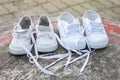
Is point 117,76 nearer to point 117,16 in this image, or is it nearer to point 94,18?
point 94,18

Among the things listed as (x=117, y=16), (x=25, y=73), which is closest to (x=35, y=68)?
(x=25, y=73)

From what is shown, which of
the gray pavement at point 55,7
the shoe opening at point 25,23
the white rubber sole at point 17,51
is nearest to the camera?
the white rubber sole at point 17,51

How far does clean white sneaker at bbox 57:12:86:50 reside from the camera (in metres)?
1.71

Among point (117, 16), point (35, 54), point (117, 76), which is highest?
point (35, 54)

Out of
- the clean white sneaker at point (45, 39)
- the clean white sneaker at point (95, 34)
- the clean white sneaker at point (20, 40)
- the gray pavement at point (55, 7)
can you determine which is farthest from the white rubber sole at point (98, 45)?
the gray pavement at point (55, 7)

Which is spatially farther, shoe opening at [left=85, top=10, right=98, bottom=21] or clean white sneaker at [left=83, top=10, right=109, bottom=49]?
shoe opening at [left=85, top=10, right=98, bottom=21]

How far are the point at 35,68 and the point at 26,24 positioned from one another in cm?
31

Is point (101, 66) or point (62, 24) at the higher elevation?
point (62, 24)

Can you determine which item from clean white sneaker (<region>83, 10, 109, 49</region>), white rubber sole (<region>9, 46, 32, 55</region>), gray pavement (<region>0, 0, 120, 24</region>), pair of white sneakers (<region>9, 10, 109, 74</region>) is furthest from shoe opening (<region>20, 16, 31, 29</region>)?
gray pavement (<region>0, 0, 120, 24</region>)

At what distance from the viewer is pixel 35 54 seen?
67.4 inches

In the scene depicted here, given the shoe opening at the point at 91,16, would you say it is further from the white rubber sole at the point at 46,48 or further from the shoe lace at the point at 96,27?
the white rubber sole at the point at 46,48

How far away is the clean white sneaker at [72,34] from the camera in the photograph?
171 centimetres

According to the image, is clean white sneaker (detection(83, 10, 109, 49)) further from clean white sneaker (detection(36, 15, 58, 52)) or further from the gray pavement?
the gray pavement

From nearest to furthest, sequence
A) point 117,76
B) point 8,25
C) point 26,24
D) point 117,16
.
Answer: point 117,76
point 26,24
point 8,25
point 117,16
